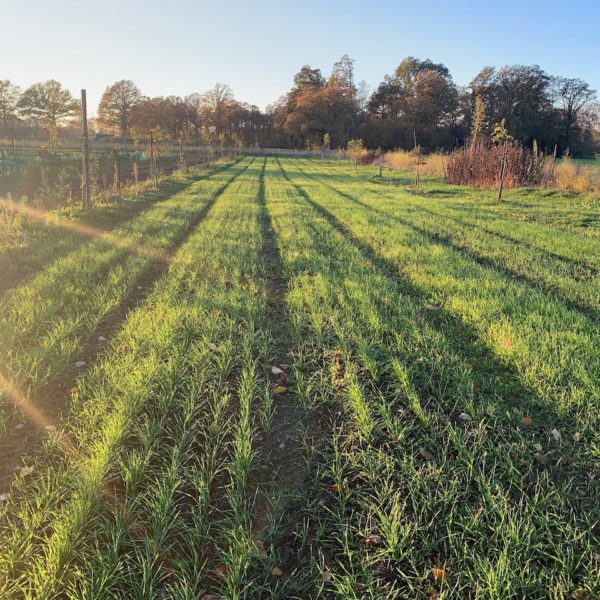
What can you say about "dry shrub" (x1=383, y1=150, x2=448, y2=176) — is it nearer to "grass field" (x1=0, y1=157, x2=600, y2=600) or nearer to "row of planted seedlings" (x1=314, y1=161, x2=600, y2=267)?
"row of planted seedlings" (x1=314, y1=161, x2=600, y2=267)

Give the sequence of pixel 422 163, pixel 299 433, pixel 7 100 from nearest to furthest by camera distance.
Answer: pixel 299 433 → pixel 422 163 → pixel 7 100

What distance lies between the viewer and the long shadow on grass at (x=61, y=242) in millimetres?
6738

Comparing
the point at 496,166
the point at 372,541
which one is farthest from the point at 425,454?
the point at 496,166

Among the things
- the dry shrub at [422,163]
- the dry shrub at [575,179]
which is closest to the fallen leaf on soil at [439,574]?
the dry shrub at [575,179]

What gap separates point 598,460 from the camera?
277 centimetres

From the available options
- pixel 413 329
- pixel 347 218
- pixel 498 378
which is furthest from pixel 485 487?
pixel 347 218

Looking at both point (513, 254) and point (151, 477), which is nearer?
point (151, 477)

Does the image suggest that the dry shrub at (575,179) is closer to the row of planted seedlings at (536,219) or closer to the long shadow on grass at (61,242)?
the row of planted seedlings at (536,219)

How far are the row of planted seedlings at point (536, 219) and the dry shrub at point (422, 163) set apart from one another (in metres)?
8.13

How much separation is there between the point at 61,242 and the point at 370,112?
267 feet

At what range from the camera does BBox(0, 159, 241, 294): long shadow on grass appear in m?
6.74

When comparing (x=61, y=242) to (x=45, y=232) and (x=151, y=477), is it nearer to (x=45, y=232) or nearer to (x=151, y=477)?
(x=45, y=232)

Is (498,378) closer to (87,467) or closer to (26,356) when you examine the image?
(87,467)

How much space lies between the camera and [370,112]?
80.1m
